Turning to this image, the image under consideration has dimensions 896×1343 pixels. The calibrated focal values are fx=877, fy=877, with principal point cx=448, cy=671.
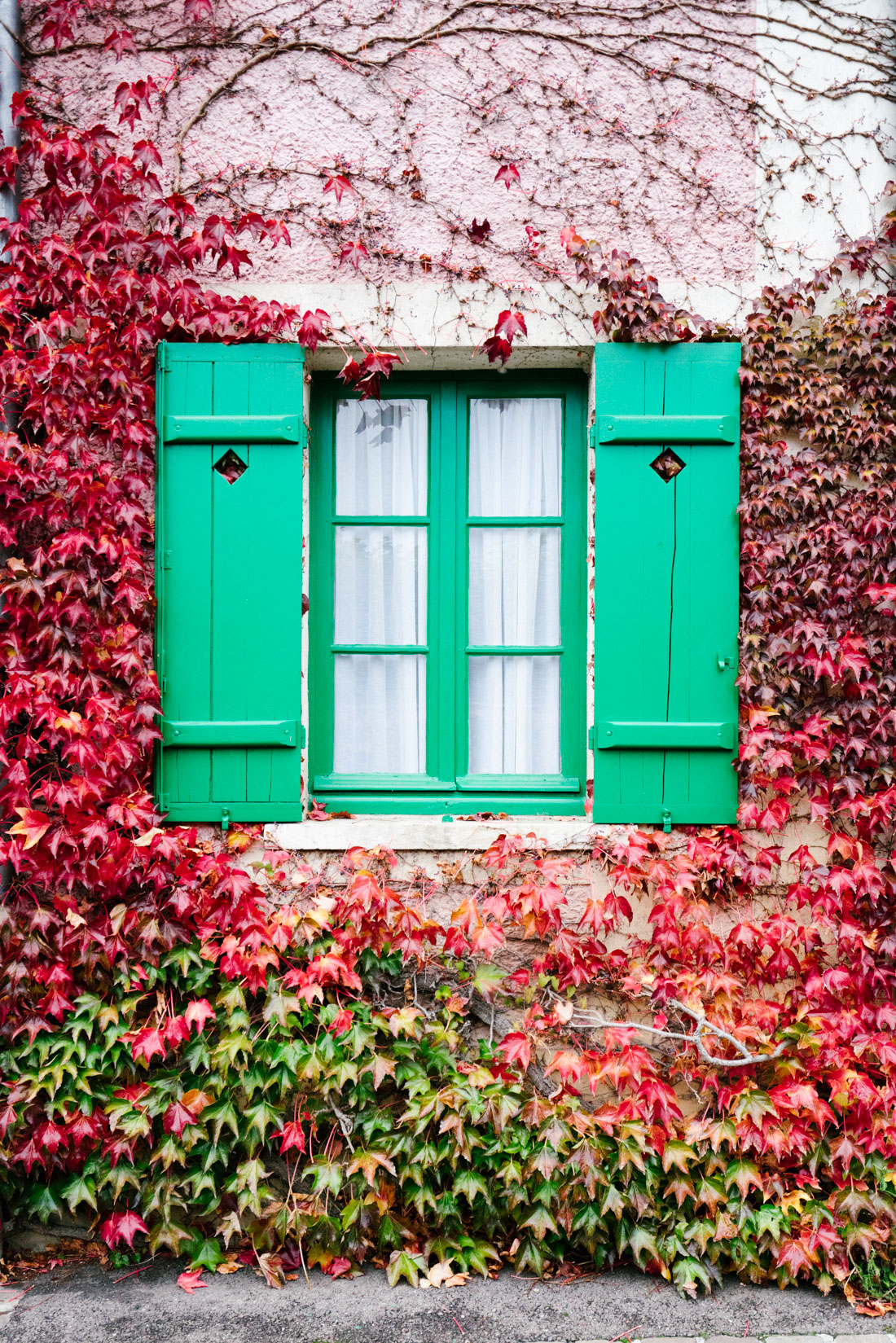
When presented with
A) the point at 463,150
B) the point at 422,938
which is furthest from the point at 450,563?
the point at 463,150

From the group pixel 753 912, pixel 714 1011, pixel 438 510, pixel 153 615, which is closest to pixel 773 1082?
pixel 714 1011

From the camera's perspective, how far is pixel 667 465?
10.2ft

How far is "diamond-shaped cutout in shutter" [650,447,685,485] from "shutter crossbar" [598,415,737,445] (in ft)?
0.15

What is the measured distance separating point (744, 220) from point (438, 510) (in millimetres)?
1486

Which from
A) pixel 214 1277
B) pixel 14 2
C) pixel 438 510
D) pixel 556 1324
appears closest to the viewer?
pixel 556 1324

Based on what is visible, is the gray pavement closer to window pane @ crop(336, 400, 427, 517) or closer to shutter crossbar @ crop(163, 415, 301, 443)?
window pane @ crop(336, 400, 427, 517)

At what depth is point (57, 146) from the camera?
290 cm

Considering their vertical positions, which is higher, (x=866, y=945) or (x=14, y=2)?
(x=14, y=2)

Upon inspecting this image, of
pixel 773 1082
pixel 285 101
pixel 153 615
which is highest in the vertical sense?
pixel 285 101

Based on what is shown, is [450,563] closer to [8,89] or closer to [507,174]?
[507,174]

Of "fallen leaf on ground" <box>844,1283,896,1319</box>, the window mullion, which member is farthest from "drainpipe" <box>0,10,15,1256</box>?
"fallen leaf on ground" <box>844,1283,896,1319</box>

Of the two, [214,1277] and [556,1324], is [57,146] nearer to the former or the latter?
[214,1277]

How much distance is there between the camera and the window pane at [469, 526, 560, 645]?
3291mm

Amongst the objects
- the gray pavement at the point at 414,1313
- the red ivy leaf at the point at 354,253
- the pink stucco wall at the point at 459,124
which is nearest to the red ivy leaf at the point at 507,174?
the pink stucco wall at the point at 459,124
